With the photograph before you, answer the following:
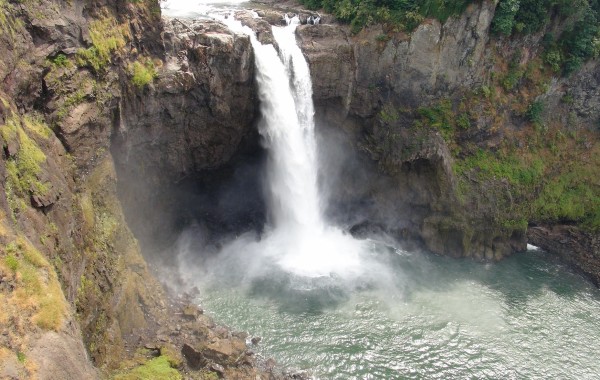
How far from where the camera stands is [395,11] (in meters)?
26.9

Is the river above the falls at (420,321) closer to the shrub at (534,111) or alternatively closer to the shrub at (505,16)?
the shrub at (534,111)

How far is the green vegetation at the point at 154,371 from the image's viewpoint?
14609 mm

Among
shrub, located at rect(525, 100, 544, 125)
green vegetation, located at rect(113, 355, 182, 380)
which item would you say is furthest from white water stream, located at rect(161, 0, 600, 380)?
shrub, located at rect(525, 100, 544, 125)

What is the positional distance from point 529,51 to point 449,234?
1266cm

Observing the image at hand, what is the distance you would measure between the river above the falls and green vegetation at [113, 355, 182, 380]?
14.7 feet

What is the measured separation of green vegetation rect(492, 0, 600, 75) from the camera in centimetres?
2770

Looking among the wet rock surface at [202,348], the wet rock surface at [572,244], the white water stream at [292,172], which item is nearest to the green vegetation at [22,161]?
the wet rock surface at [202,348]

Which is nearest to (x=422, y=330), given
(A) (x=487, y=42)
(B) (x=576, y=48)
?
(A) (x=487, y=42)

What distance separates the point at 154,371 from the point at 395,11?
22502 millimetres

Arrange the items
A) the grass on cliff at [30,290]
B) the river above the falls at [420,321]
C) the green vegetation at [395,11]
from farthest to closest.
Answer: the green vegetation at [395,11] → the river above the falls at [420,321] → the grass on cliff at [30,290]

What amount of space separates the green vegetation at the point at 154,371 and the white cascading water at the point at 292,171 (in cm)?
977

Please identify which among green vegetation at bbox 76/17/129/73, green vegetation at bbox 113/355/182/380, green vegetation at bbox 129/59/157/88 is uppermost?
green vegetation at bbox 76/17/129/73

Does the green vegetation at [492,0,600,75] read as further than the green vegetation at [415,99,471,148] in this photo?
No

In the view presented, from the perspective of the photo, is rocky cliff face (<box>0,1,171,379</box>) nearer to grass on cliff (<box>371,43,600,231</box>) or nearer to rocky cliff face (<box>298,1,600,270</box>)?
rocky cliff face (<box>298,1,600,270</box>)
